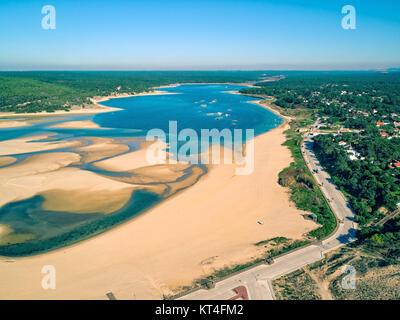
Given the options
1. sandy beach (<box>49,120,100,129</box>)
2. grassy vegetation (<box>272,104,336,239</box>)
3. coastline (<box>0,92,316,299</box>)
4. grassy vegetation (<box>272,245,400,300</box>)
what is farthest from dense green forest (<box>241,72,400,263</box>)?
sandy beach (<box>49,120,100,129</box>)

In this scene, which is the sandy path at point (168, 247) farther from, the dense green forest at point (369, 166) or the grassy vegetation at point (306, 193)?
the dense green forest at point (369, 166)

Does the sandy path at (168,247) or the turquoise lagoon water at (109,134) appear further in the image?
the turquoise lagoon water at (109,134)

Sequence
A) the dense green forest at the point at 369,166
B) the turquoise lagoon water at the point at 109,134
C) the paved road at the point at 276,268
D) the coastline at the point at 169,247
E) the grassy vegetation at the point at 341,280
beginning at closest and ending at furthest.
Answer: the grassy vegetation at the point at 341,280
the paved road at the point at 276,268
the coastline at the point at 169,247
the dense green forest at the point at 369,166
the turquoise lagoon water at the point at 109,134

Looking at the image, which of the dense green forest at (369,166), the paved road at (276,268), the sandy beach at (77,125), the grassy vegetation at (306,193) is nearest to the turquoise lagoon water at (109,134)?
the sandy beach at (77,125)

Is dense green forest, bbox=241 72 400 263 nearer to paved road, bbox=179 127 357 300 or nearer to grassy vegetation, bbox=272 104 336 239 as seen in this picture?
paved road, bbox=179 127 357 300

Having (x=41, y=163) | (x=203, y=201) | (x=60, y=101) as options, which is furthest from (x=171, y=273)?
(x=60, y=101)

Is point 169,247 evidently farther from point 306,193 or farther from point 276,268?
point 306,193

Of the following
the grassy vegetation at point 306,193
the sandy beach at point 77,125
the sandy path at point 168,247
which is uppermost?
the sandy beach at point 77,125
